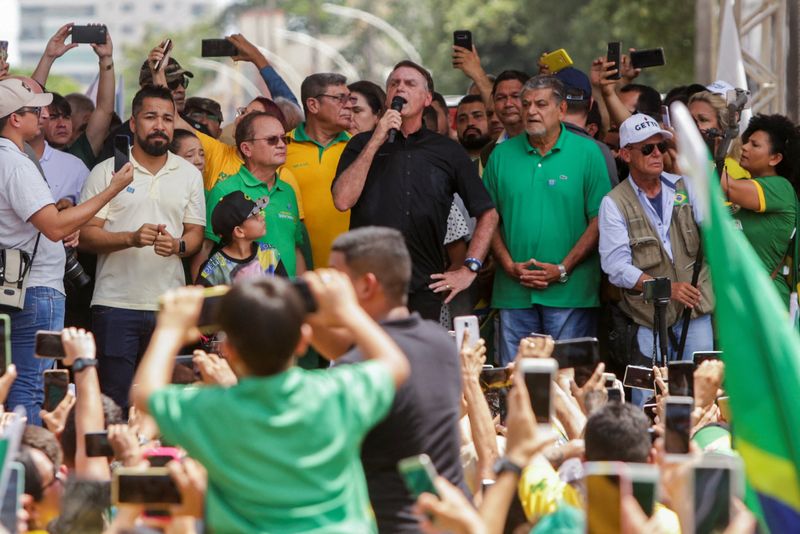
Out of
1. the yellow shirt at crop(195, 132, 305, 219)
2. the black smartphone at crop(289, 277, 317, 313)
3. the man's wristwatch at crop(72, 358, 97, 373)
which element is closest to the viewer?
the black smartphone at crop(289, 277, 317, 313)

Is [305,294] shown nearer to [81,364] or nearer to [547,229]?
[81,364]

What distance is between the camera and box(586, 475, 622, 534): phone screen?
3479 mm

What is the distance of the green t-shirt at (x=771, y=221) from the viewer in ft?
27.3

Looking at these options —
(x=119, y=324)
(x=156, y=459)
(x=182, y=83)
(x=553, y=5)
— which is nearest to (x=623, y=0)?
(x=553, y=5)

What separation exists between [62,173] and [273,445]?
18.0 feet

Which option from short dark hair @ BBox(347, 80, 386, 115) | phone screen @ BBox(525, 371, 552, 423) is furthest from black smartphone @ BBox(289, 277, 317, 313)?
short dark hair @ BBox(347, 80, 386, 115)

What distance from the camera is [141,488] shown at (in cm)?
363

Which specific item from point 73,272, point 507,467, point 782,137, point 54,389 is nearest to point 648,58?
point 782,137

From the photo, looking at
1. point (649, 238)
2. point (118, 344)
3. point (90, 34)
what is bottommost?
point (118, 344)

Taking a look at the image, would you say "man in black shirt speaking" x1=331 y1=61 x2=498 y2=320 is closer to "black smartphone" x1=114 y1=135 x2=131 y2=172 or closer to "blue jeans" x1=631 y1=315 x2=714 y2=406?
"blue jeans" x1=631 y1=315 x2=714 y2=406

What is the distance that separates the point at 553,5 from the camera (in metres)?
37.0

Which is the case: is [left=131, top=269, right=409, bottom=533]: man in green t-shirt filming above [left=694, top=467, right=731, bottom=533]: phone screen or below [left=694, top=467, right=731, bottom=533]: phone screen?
above

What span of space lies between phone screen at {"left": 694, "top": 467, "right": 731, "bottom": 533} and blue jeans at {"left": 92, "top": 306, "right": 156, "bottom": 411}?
4.99 meters

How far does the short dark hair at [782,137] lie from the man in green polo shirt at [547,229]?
92 centimetres
